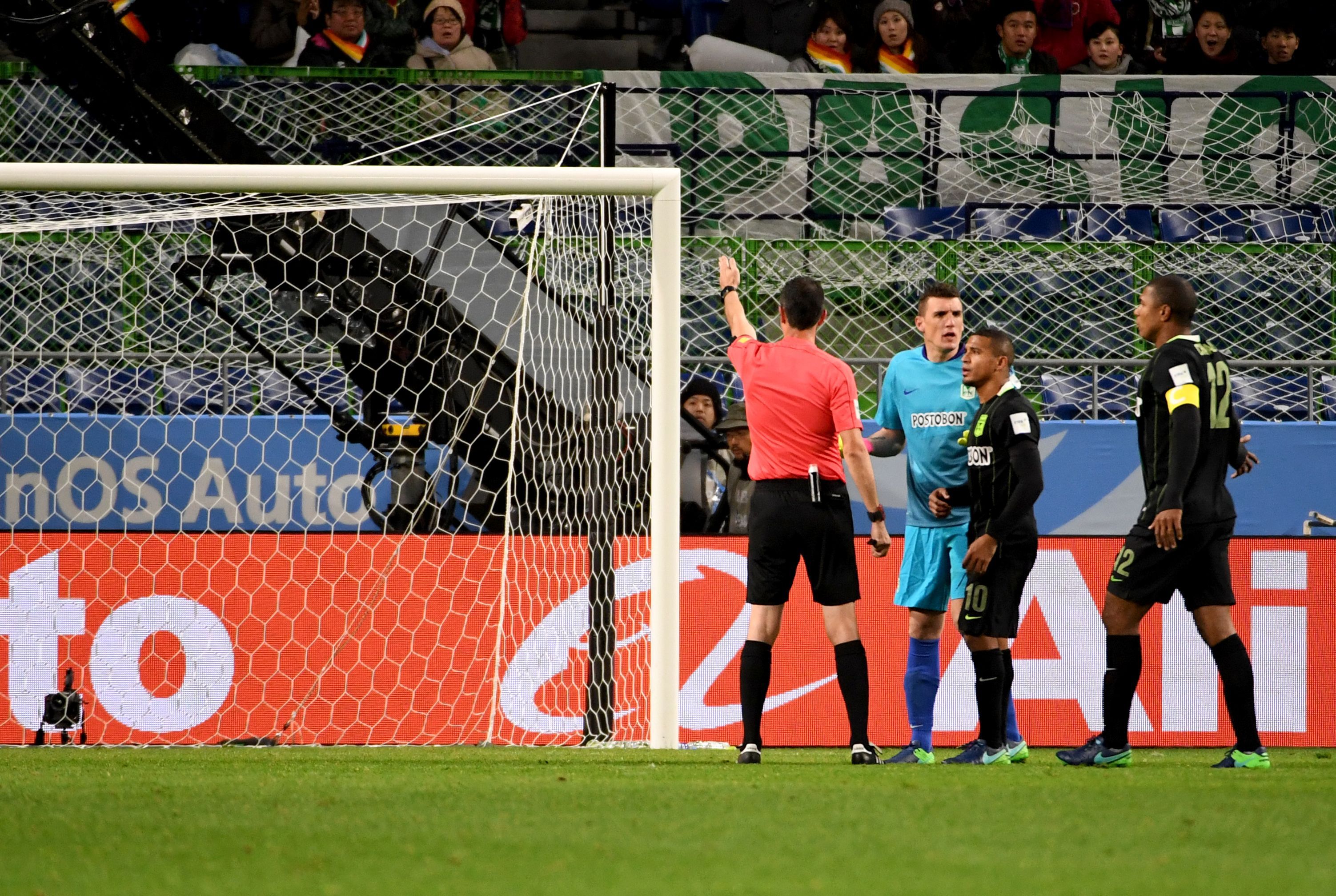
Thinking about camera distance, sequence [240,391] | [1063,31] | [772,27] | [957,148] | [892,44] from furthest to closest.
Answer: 1. [1063,31]
2. [772,27]
3. [892,44]
4. [957,148]
5. [240,391]

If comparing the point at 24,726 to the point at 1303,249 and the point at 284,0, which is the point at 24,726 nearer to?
the point at 284,0

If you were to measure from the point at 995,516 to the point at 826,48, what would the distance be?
719cm

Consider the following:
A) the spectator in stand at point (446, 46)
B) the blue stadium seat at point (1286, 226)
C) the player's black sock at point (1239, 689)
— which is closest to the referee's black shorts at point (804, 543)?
the player's black sock at point (1239, 689)

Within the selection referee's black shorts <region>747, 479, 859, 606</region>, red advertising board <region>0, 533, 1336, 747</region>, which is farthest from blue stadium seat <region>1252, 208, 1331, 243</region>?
referee's black shorts <region>747, 479, 859, 606</region>

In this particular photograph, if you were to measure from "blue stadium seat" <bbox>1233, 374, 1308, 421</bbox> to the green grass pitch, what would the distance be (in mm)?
4435

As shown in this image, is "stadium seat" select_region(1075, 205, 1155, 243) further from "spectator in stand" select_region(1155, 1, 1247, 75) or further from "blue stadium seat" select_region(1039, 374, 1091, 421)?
"spectator in stand" select_region(1155, 1, 1247, 75)

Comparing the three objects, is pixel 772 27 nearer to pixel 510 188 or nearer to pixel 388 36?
pixel 388 36

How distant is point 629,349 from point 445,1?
492 centimetres

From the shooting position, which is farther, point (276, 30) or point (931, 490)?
point (276, 30)

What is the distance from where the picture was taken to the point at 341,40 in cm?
1090

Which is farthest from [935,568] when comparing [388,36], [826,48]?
[388,36]

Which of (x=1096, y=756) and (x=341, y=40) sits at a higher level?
(x=341, y=40)

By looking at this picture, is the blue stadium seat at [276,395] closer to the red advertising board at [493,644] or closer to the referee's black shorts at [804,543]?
the red advertising board at [493,644]

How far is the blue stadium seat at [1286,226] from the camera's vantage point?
392 inches
